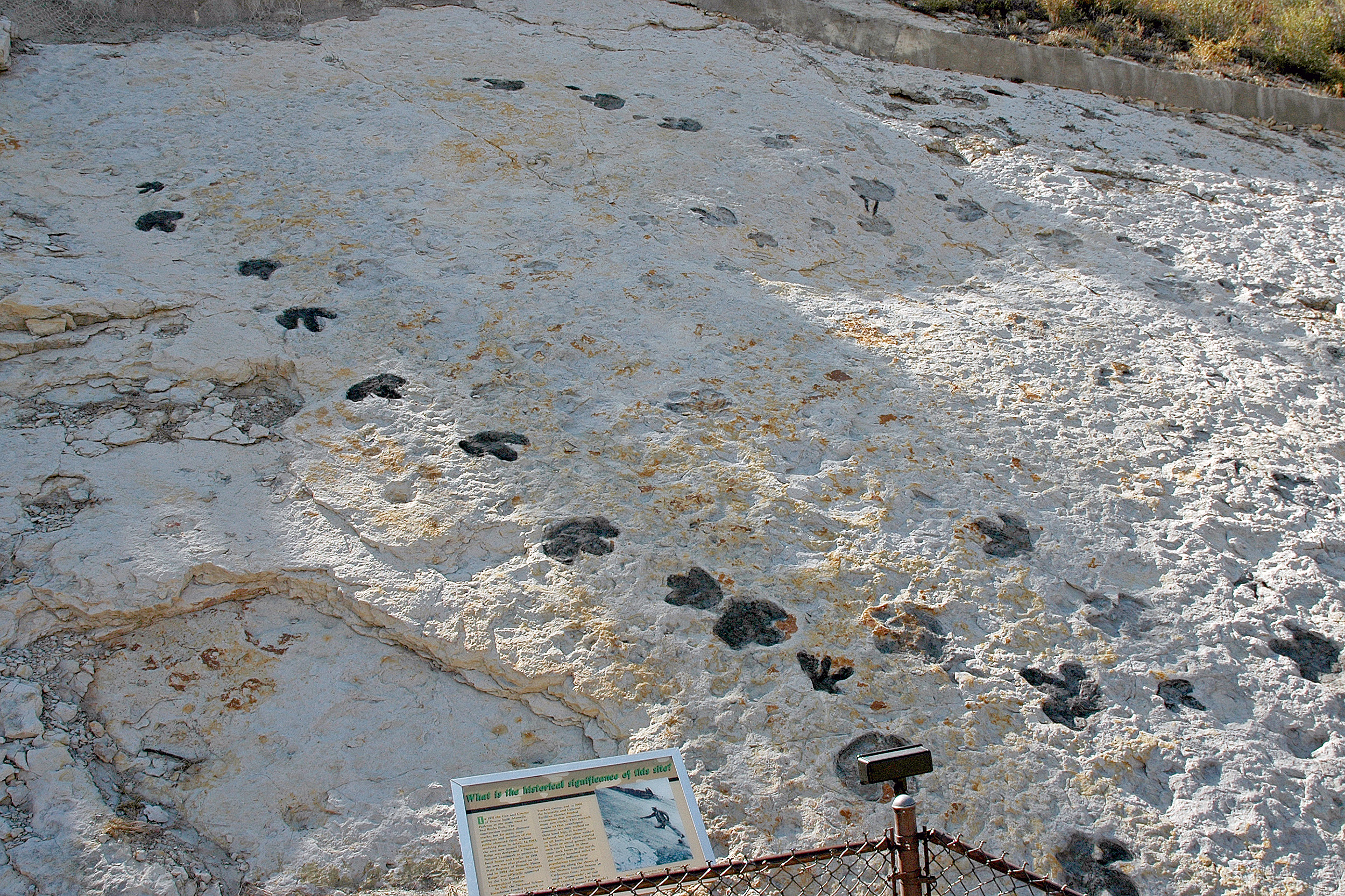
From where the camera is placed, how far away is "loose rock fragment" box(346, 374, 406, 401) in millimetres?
2848

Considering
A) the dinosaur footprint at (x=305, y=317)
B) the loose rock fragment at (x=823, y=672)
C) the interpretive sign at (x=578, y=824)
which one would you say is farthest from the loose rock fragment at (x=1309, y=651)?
the dinosaur footprint at (x=305, y=317)

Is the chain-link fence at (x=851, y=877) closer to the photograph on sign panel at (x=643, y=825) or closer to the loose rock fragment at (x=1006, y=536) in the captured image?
the photograph on sign panel at (x=643, y=825)

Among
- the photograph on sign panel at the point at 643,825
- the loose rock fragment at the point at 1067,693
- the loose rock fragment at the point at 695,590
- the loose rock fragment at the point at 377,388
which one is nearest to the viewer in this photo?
the photograph on sign panel at the point at 643,825

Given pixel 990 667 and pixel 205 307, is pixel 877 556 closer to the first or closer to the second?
pixel 990 667

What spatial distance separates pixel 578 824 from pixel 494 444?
1.19 m

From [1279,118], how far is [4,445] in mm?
5617

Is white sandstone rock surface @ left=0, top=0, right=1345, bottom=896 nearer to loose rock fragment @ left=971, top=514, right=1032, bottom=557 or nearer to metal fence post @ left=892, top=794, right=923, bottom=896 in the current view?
loose rock fragment @ left=971, top=514, right=1032, bottom=557

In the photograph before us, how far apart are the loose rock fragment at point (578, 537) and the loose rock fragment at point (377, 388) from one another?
2.24 feet

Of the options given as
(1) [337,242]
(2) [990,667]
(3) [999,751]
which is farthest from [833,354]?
(1) [337,242]

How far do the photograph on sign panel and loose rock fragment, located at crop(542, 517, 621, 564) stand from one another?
0.68 meters

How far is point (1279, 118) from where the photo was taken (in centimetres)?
515

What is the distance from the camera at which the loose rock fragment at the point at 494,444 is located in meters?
2.72

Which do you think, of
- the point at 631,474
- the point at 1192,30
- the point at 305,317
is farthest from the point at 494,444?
the point at 1192,30

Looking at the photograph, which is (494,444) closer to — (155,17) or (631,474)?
(631,474)
